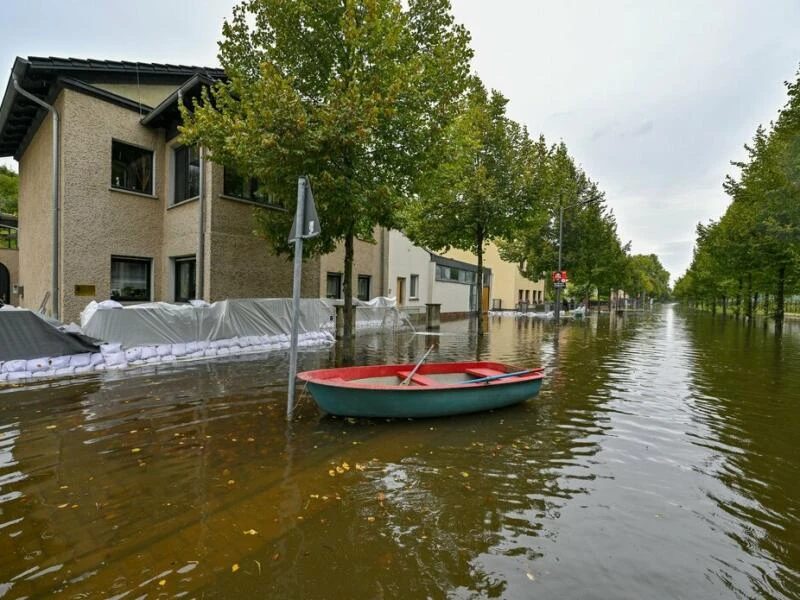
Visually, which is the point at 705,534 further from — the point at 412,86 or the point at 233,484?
the point at 412,86

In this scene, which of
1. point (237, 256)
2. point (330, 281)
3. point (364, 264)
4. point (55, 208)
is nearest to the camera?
point (55, 208)

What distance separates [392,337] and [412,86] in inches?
396

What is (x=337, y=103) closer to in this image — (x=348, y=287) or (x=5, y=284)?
(x=348, y=287)

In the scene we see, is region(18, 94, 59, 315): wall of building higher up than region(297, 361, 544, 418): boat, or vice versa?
region(18, 94, 59, 315): wall of building

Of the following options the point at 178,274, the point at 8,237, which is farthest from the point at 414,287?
the point at 8,237

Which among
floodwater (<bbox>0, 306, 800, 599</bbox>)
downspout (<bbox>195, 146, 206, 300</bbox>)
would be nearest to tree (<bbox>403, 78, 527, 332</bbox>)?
downspout (<bbox>195, 146, 206, 300</bbox>)

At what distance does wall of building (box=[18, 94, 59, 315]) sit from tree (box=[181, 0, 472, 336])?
583cm

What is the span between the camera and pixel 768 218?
811 inches

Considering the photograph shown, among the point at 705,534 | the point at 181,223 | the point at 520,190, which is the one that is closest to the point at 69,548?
the point at 705,534

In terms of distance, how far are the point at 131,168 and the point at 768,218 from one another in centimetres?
2679

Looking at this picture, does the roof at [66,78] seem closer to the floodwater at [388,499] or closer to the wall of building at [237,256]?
the wall of building at [237,256]

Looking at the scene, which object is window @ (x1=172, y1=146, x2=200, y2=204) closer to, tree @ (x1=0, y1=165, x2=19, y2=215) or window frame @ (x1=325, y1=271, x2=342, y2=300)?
window frame @ (x1=325, y1=271, x2=342, y2=300)

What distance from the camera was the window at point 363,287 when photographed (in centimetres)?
2136

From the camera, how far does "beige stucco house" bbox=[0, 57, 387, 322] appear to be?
1233cm
